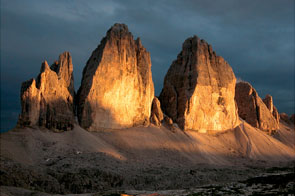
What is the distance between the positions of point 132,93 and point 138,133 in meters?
5.88

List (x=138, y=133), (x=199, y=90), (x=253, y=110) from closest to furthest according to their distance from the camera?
(x=138, y=133) < (x=199, y=90) < (x=253, y=110)

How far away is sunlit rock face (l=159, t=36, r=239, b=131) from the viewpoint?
5659 cm

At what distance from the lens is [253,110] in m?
70.6

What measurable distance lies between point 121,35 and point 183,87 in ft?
50.7

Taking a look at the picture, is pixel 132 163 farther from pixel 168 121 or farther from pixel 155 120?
pixel 168 121

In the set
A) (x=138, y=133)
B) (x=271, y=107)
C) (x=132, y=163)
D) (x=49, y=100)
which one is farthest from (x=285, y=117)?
(x=49, y=100)

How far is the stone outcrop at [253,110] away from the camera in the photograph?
70250 millimetres

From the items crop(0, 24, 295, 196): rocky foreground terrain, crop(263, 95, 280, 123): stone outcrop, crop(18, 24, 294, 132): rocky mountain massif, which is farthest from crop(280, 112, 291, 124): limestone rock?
crop(18, 24, 294, 132): rocky mountain massif

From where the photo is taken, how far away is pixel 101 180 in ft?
98.5

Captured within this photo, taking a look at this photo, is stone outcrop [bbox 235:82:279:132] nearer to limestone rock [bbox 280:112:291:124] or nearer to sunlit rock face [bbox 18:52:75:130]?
limestone rock [bbox 280:112:291:124]

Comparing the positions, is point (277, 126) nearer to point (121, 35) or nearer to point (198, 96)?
point (198, 96)

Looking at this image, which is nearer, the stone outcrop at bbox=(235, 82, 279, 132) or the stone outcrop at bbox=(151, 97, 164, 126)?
Answer: the stone outcrop at bbox=(151, 97, 164, 126)

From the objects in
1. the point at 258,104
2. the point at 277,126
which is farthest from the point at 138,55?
the point at 277,126

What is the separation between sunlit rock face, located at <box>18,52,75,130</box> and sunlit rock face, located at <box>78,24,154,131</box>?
261cm
